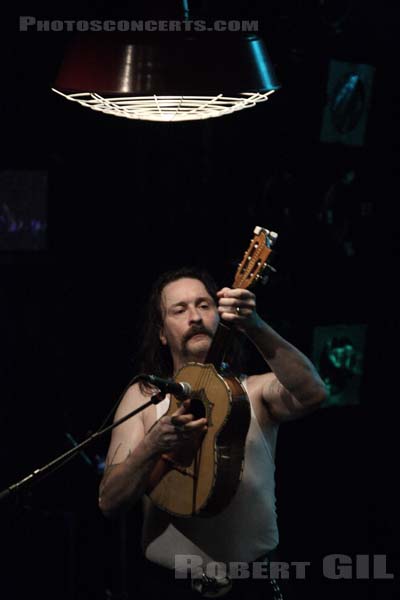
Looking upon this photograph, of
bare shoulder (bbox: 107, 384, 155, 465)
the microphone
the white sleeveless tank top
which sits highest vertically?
the microphone

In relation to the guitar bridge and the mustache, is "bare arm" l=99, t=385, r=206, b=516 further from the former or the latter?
the mustache

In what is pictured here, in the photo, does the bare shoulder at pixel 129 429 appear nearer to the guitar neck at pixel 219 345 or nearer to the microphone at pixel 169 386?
the guitar neck at pixel 219 345

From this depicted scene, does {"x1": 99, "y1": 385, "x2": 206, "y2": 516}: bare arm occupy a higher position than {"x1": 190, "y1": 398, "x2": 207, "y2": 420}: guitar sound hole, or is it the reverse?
{"x1": 190, "y1": 398, "x2": 207, "y2": 420}: guitar sound hole

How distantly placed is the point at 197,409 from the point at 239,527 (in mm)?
395

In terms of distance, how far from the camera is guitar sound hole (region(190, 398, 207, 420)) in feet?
9.57

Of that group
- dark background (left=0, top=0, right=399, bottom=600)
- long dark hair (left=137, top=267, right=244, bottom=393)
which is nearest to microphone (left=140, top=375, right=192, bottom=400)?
long dark hair (left=137, top=267, right=244, bottom=393)

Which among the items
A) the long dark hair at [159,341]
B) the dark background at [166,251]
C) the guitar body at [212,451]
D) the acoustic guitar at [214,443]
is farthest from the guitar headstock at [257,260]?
the dark background at [166,251]

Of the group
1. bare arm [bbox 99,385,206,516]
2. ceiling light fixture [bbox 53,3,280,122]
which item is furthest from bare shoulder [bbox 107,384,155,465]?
ceiling light fixture [bbox 53,3,280,122]

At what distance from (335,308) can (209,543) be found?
6.94ft

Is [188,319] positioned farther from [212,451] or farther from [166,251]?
[166,251]

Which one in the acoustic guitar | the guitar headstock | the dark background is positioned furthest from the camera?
the dark background

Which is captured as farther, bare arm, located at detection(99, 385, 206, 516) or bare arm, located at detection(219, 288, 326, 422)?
bare arm, located at detection(99, 385, 206, 516)

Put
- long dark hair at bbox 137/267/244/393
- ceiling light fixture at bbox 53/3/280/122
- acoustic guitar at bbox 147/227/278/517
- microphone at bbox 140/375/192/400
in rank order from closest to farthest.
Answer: ceiling light fixture at bbox 53/3/280/122
microphone at bbox 140/375/192/400
acoustic guitar at bbox 147/227/278/517
long dark hair at bbox 137/267/244/393

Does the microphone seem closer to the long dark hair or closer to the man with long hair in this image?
the man with long hair
